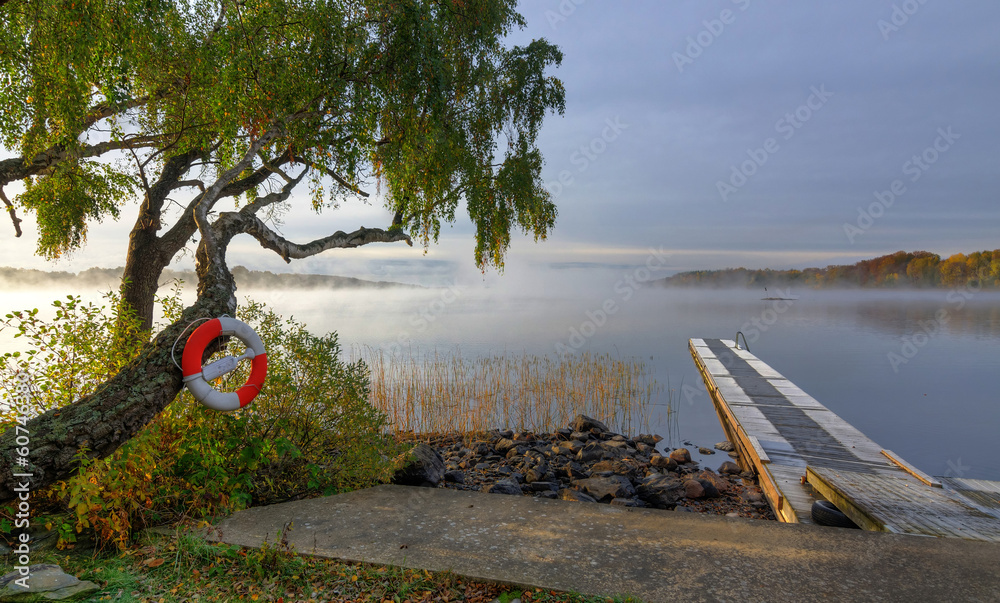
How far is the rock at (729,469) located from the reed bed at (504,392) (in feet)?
6.78

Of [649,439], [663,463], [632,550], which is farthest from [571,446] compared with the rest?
[632,550]

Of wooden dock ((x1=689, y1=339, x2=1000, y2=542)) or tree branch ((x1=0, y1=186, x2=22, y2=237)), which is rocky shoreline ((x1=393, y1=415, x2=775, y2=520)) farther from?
tree branch ((x1=0, y1=186, x2=22, y2=237))

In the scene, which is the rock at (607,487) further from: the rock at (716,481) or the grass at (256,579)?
the grass at (256,579)

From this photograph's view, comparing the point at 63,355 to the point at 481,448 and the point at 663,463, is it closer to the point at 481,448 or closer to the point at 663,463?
Answer: the point at 481,448

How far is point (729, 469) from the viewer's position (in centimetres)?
638

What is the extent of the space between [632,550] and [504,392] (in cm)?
666

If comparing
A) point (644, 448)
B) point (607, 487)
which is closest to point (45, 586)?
point (607, 487)

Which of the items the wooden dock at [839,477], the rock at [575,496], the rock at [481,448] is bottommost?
the rock at [481,448]

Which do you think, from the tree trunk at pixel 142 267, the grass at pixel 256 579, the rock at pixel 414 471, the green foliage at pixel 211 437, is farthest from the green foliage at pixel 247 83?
the grass at pixel 256 579

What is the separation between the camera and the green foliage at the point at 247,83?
179 inches

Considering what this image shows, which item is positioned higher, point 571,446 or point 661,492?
point 661,492

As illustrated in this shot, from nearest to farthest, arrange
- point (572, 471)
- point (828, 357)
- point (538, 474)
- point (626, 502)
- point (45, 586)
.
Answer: point (45, 586) < point (626, 502) < point (538, 474) < point (572, 471) < point (828, 357)

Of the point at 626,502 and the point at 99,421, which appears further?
the point at 626,502

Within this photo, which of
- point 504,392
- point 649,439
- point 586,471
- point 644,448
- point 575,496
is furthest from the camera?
point 504,392
